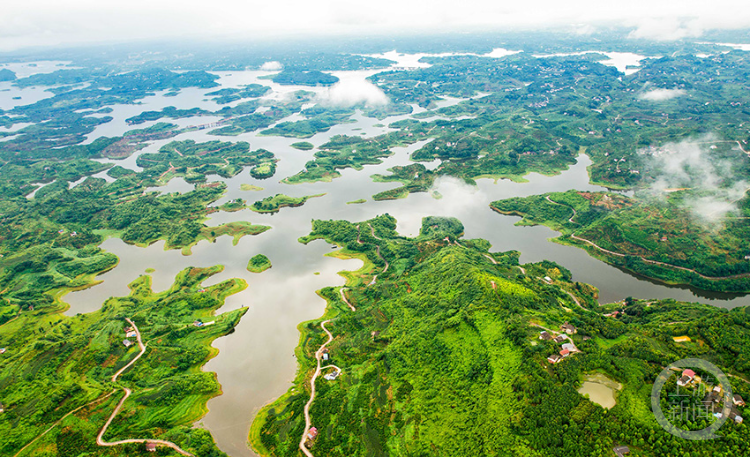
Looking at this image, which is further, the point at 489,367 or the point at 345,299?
the point at 345,299

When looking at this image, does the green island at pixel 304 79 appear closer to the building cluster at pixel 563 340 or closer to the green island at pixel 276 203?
the green island at pixel 276 203

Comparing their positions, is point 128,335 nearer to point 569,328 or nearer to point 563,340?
point 563,340

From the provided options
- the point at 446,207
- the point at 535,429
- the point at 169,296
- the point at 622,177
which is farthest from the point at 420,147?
the point at 535,429

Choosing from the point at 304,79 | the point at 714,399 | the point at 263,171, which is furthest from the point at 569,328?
the point at 304,79

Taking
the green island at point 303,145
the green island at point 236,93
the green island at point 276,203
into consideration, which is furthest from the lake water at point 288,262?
the green island at point 236,93

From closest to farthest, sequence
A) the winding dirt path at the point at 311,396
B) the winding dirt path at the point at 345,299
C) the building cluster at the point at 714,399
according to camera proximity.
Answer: the building cluster at the point at 714,399
the winding dirt path at the point at 311,396
the winding dirt path at the point at 345,299

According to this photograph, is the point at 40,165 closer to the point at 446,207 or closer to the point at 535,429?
the point at 446,207
